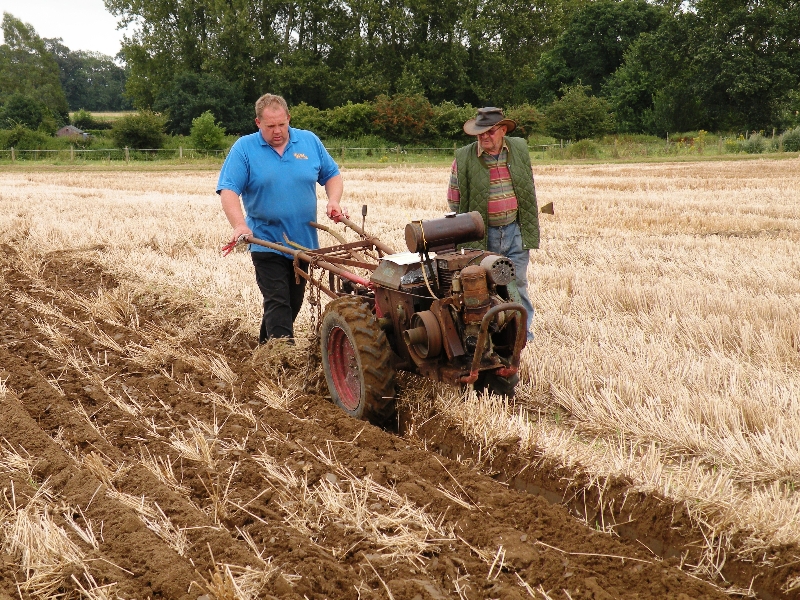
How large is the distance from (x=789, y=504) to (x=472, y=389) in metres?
1.89

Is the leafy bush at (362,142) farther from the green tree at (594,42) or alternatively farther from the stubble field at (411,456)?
the stubble field at (411,456)

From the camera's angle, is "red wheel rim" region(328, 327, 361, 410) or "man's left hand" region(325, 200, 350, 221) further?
"man's left hand" region(325, 200, 350, 221)

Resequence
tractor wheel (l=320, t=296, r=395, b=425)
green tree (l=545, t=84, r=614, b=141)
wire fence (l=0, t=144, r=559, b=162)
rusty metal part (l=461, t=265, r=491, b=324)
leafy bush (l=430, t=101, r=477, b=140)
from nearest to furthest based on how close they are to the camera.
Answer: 1. rusty metal part (l=461, t=265, r=491, b=324)
2. tractor wheel (l=320, t=296, r=395, b=425)
3. wire fence (l=0, t=144, r=559, b=162)
4. green tree (l=545, t=84, r=614, b=141)
5. leafy bush (l=430, t=101, r=477, b=140)

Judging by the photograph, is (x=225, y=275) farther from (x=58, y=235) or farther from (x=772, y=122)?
(x=772, y=122)

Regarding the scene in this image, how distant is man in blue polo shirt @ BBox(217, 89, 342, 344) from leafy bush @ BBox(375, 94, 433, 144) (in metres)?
39.3

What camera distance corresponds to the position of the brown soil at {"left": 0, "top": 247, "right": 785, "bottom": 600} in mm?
3014

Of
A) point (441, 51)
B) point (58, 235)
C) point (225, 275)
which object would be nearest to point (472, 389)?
point (225, 275)

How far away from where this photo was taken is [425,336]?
14.7ft

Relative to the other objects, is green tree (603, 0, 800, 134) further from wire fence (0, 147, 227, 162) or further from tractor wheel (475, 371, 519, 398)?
tractor wheel (475, 371, 519, 398)

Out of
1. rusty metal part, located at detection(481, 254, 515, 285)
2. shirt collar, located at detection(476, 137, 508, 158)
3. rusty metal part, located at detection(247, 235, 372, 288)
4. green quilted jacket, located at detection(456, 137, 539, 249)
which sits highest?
shirt collar, located at detection(476, 137, 508, 158)

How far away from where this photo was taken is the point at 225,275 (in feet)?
28.8

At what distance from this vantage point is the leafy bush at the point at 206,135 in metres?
42.2

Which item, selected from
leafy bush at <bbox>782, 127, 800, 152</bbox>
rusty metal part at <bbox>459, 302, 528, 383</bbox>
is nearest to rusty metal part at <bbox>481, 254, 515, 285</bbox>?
rusty metal part at <bbox>459, 302, 528, 383</bbox>

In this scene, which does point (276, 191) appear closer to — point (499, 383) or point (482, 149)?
point (482, 149)
